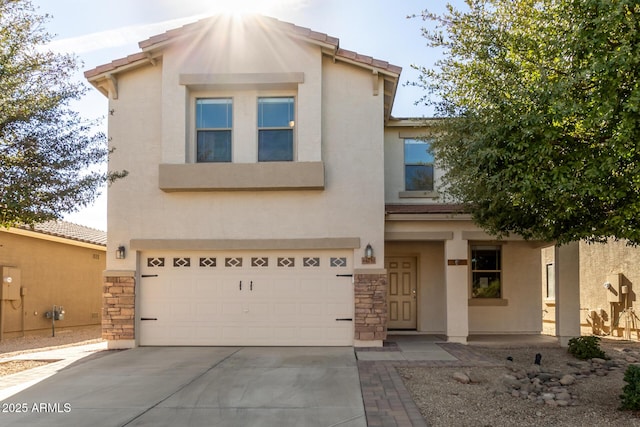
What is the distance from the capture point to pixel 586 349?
11.5m

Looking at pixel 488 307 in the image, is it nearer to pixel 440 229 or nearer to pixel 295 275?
pixel 440 229

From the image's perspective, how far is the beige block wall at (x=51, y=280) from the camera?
16.4 meters

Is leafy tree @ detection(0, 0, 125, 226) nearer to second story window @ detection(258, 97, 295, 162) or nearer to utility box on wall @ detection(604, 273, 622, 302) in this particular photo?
second story window @ detection(258, 97, 295, 162)

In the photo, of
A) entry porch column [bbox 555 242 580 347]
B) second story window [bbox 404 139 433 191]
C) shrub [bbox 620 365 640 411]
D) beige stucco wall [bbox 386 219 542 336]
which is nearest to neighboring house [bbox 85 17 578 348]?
entry porch column [bbox 555 242 580 347]

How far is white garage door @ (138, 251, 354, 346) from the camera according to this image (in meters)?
12.7

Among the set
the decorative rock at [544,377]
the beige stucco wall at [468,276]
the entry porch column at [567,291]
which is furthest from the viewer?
the beige stucco wall at [468,276]

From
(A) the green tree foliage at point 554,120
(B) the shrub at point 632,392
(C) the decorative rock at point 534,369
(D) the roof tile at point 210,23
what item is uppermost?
(D) the roof tile at point 210,23

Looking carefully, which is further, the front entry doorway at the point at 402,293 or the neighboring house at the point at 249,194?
the front entry doorway at the point at 402,293

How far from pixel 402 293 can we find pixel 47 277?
11.2 metres

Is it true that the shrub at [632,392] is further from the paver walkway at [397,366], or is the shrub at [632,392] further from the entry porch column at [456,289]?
the entry porch column at [456,289]

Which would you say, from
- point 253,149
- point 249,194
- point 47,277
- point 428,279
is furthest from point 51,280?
point 428,279

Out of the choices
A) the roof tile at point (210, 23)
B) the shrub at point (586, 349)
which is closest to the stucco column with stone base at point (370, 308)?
the shrub at point (586, 349)

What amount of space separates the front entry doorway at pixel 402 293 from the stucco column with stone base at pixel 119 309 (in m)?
6.79

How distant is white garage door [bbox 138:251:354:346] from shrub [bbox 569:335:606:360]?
467 centimetres
